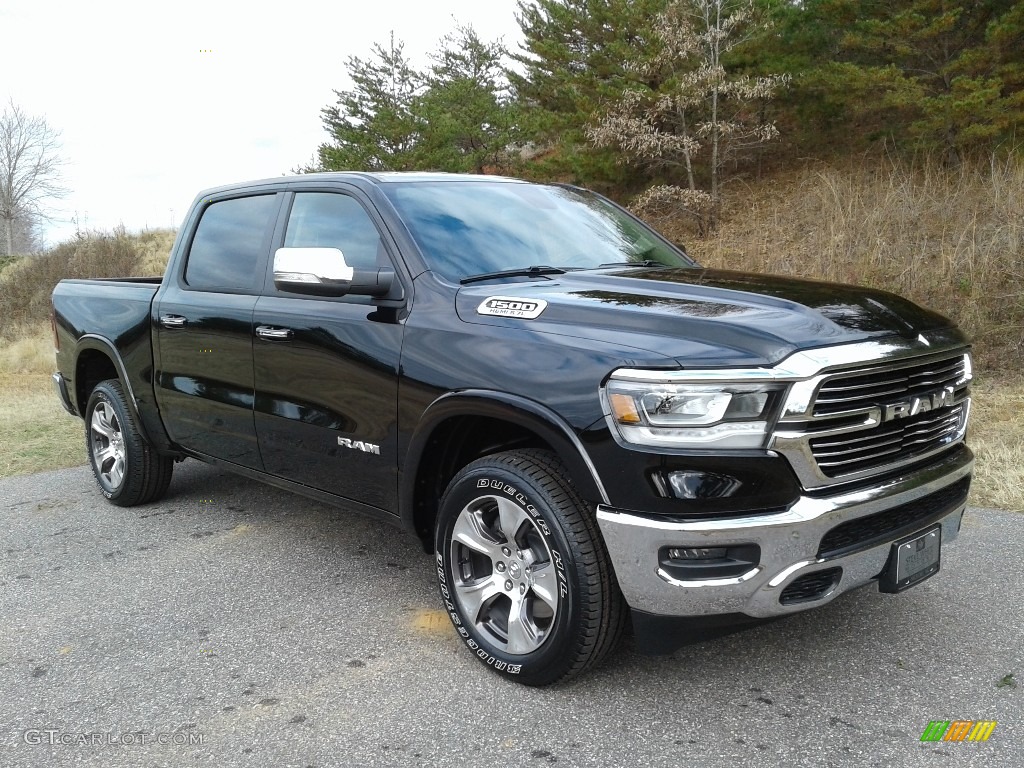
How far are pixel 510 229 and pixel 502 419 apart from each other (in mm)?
1188

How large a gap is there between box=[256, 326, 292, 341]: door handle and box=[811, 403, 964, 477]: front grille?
7.77ft

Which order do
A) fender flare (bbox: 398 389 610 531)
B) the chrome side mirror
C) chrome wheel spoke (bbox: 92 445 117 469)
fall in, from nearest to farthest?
fender flare (bbox: 398 389 610 531)
the chrome side mirror
chrome wheel spoke (bbox: 92 445 117 469)

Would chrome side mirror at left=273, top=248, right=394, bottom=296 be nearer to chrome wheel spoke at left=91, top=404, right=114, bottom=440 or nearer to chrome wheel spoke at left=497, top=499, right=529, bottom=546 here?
chrome wheel spoke at left=497, top=499, right=529, bottom=546

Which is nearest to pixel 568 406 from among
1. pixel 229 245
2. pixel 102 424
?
pixel 229 245

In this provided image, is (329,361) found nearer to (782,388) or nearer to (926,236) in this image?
(782,388)

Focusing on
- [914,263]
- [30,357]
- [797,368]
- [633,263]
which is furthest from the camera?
[30,357]

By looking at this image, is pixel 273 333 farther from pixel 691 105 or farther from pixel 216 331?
pixel 691 105

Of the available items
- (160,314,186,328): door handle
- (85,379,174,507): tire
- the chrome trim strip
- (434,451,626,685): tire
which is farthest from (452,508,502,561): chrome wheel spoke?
(85,379,174,507): tire

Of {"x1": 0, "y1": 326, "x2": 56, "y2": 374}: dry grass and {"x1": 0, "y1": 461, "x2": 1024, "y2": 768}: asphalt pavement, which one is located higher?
{"x1": 0, "y1": 461, "x2": 1024, "y2": 768}: asphalt pavement

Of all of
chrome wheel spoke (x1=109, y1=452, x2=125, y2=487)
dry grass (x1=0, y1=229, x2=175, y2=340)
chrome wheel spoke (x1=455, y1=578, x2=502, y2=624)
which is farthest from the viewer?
dry grass (x1=0, y1=229, x2=175, y2=340)

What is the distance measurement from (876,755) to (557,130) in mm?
19781

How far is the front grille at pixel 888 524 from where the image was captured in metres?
2.71

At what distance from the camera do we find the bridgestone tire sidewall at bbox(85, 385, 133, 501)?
534cm

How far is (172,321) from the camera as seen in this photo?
4805 mm
